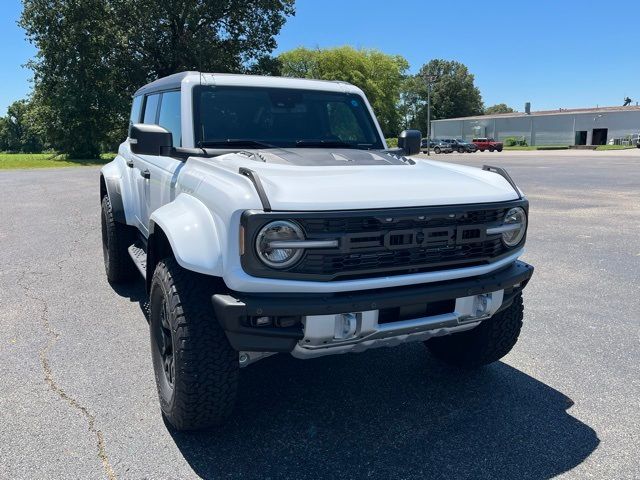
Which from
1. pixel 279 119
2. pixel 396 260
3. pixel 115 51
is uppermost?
pixel 115 51

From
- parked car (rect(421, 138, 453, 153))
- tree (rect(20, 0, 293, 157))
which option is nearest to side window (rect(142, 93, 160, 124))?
tree (rect(20, 0, 293, 157))

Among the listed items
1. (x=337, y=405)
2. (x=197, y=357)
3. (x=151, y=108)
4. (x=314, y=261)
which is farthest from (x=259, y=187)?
(x=151, y=108)

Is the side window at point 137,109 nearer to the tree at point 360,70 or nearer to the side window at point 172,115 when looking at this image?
the side window at point 172,115

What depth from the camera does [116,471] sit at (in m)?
2.54

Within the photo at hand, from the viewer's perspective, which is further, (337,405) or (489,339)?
(489,339)

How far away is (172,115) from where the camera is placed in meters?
4.07

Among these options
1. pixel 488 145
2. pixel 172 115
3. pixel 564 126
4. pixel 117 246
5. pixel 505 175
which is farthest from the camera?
pixel 564 126

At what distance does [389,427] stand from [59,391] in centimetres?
207

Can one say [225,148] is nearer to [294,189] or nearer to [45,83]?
[294,189]

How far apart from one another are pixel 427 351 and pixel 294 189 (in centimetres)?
210

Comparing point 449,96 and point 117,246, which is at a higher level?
point 449,96

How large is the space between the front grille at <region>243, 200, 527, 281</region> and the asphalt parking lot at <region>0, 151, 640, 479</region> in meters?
0.96

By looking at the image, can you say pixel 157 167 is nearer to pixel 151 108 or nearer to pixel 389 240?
pixel 151 108

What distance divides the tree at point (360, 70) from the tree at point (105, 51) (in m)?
24.7
